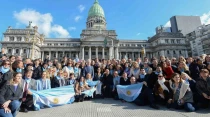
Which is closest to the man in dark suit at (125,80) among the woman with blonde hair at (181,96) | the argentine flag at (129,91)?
the argentine flag at (129,91)

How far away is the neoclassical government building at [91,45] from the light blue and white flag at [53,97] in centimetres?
4599

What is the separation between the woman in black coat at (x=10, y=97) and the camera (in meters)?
4.64

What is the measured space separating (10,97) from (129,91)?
18.9 ft

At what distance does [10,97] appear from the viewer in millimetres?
4949

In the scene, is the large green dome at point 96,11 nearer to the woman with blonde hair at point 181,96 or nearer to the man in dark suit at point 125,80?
the man in dark suit at point 125,80

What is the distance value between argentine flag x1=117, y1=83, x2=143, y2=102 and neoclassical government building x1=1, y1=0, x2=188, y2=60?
148 feet

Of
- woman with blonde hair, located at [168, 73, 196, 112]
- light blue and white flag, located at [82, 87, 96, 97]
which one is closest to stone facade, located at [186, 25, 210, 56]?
woman with blonde hair, located at [168, 73, 196, 112]

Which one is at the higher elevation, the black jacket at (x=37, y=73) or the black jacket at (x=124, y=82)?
the black jacket at (x=37, y=73)

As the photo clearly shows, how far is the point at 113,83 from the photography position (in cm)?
942

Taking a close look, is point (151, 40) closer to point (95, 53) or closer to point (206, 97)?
point (95, 53)

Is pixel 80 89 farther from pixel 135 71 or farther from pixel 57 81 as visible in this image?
pixel 135 71

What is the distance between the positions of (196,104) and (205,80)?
120 cm

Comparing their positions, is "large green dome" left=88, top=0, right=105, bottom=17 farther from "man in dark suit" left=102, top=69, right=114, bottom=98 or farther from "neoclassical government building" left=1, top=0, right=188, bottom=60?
Result: "man in dark suit" left=102, top=69, right=114, bottom=98

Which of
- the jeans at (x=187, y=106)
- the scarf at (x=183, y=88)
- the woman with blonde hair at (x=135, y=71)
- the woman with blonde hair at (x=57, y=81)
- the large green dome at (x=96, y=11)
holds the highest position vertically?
the large green dome at (x=96, y=11)
